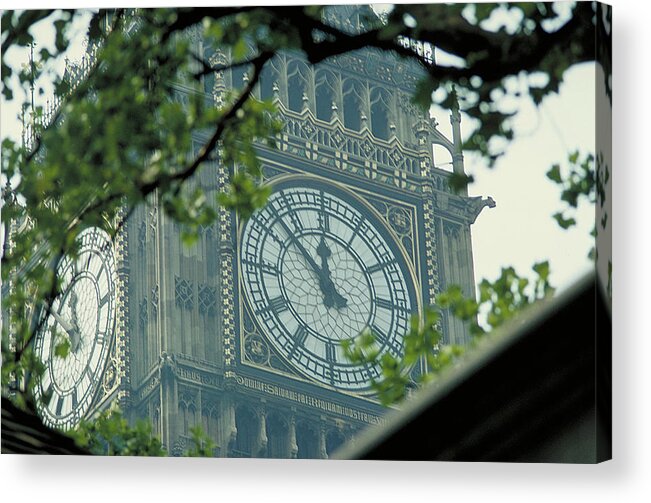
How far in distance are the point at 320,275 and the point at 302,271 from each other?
10cm

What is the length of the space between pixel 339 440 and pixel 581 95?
84.5 inches

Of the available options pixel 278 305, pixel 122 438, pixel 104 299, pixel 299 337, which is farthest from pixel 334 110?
pixel 122 438

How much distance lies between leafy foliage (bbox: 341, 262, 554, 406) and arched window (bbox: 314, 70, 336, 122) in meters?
1.16

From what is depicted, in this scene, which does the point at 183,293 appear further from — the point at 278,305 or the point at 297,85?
the point at 297,85

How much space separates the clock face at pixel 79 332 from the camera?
29.7ft

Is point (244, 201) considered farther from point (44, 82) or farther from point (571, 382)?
point (571, 382)

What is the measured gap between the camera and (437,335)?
868 centimetres

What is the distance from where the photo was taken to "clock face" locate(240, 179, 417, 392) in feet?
28.8

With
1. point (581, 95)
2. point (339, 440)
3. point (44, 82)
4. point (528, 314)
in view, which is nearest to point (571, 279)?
point (528, 314)

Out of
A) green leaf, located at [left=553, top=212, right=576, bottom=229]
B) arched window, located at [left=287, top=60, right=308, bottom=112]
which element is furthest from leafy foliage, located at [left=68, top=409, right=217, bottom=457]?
green leaf, located at [left=553, top=212, right=576, bottom=229]

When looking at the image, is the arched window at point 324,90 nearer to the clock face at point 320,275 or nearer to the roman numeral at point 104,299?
the clock face at point 320,275

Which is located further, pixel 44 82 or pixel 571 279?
pixel 44 82

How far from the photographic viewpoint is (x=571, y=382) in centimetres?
845

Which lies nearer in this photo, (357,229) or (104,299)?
(357,229)
